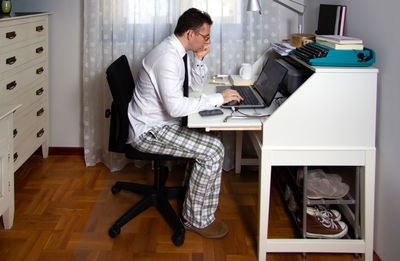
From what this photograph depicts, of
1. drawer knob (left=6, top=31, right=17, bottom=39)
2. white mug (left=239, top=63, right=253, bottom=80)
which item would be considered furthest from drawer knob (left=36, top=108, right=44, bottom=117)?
white mug (left=239, top=63, right=253, bottom=80)

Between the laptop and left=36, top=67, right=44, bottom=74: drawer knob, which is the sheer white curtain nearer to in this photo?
left=36, top=67, right=44, bottom=74: drawer knob

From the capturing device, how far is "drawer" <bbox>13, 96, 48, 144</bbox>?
287cm

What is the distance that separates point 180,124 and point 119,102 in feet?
1.16

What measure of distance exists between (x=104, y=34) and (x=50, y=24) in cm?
48

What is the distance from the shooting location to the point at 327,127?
2.07 meters

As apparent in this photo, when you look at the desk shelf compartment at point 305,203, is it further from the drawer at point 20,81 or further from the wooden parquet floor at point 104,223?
the drawer at point 20,81

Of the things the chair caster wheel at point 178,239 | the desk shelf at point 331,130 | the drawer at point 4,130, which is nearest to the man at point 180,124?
the chair caster wheel at point 178,239

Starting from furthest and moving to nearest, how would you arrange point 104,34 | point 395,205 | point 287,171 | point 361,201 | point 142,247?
1. point 104,34
2. point 287,171
3. point 142,247
4. point 361,201
5. point 395,205

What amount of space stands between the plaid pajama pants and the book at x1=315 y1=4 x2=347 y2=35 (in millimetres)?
867

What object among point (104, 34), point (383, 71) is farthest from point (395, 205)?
point (104, 34)

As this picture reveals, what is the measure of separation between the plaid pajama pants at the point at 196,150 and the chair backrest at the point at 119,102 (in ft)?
0.28

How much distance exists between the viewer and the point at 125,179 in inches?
126

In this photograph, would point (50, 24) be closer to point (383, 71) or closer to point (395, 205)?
point (383, 71)

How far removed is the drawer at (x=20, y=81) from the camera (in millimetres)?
2684
